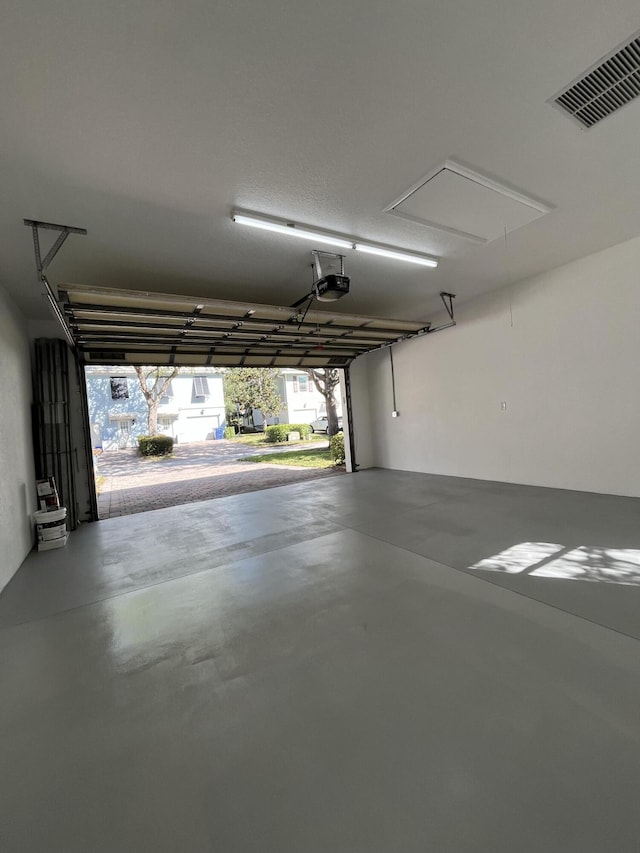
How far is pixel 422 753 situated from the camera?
1.46 m

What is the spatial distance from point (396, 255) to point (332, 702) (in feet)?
14.1

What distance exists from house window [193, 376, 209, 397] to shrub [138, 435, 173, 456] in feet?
23.4

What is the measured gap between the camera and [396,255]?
4.30 meters

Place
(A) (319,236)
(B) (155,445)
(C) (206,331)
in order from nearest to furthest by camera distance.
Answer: (A) (319,236)
(C) (206,331)
(B) (155,445)

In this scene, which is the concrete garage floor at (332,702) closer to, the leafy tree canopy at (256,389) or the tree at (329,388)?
the tree at (329,388)

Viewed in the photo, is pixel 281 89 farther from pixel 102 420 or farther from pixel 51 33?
pixel 102 420

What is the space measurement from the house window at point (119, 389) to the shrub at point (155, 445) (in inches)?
220

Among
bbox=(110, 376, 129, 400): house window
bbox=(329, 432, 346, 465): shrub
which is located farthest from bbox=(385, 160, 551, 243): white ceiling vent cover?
bbox=(110, 376, 129, 400): house window

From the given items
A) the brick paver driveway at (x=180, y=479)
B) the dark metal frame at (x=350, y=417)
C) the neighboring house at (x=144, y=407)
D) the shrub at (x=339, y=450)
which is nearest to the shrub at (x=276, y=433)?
the brick paver driveway at (x=180, y=479)

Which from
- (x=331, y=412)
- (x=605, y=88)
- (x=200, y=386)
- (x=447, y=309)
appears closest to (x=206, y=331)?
(x=447, y=309)

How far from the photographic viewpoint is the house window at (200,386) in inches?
887

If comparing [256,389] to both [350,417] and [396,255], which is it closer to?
[350,417]

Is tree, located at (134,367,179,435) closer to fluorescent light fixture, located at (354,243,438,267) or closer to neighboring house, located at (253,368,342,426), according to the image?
neighboring house, located at (253,368,342,426)

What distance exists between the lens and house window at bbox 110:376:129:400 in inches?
788
